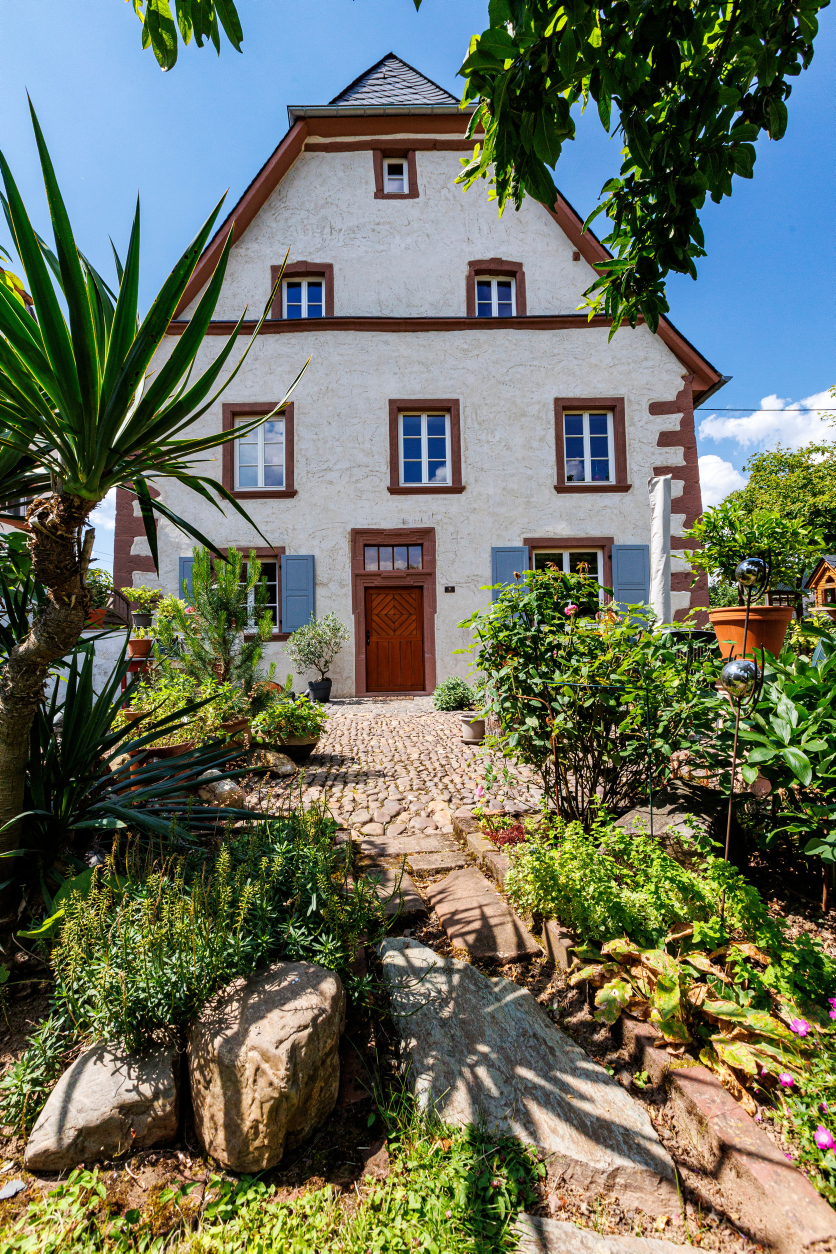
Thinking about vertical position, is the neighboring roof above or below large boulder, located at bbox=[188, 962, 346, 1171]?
above

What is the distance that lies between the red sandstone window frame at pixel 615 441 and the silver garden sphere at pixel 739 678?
8399 millimetres

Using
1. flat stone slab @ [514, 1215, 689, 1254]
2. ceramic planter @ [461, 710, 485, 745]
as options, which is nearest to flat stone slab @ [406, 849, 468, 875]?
flat stone slab @ [514, 1215, 689, 1254]

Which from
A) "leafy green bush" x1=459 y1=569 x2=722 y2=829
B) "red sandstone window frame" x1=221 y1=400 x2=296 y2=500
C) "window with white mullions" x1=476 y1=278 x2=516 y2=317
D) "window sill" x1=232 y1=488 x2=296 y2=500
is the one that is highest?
"window with white mullions" x1=476 y1=278 x2=516 y2=317

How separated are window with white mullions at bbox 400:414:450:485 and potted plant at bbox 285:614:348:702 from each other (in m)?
2.79

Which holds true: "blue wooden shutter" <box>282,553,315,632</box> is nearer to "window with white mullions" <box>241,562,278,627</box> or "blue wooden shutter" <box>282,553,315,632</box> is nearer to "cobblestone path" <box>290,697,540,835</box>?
"window with white mullions" <box>241,562,278,627</box>

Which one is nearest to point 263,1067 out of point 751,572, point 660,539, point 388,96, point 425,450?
point 751,572

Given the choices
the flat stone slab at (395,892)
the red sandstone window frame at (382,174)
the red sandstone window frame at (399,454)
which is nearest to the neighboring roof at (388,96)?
the red sandstone window frame at (382,174)

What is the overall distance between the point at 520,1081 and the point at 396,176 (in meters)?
13.1

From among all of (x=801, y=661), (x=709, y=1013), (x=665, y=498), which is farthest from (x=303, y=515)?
(x=709, y=1013)

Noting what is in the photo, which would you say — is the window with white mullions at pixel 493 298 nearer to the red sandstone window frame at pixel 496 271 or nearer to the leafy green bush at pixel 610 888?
the red sandstone window frame at pixel 496 271

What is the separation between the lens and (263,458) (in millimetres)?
10180

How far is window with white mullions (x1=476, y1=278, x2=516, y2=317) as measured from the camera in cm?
1056

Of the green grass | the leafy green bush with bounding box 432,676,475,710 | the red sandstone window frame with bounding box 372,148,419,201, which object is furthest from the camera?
the red sandstone window frame with bounding box 372,148,419,201

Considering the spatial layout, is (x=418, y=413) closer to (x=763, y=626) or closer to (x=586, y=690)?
(x=763, y=626)
